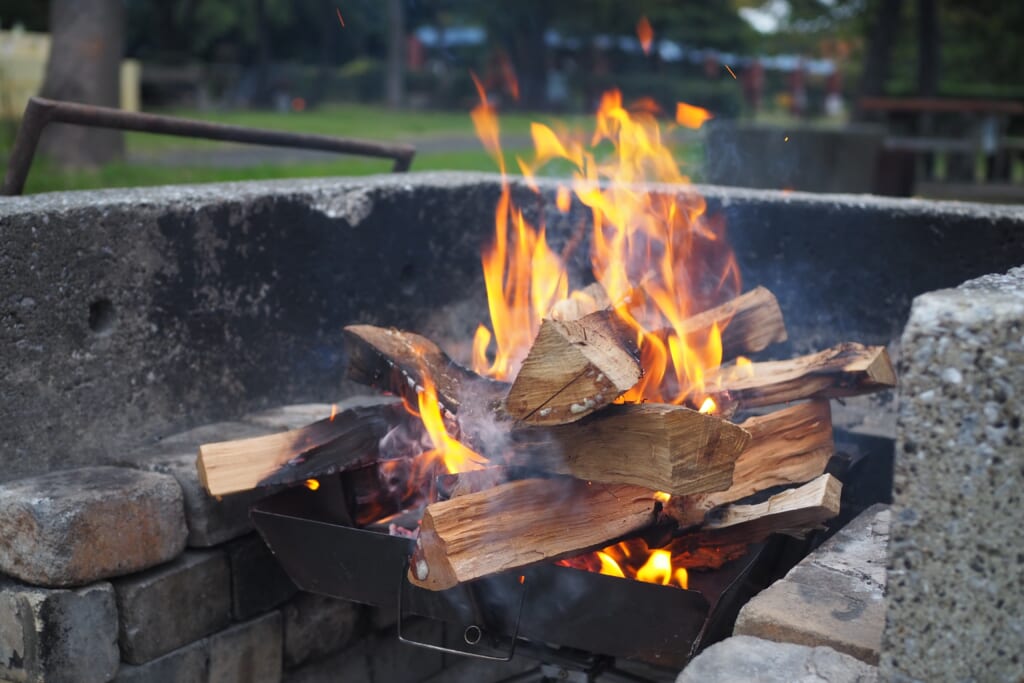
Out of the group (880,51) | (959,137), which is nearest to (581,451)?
(959,137)

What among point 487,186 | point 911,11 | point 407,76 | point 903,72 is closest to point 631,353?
point 487,186

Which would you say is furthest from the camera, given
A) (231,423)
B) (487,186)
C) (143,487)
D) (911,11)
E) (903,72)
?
(903,72)

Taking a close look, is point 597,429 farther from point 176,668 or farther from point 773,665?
point 176,668

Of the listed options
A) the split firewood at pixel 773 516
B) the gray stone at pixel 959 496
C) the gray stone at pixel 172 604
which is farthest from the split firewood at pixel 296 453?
the gray stone at pixel 959 496

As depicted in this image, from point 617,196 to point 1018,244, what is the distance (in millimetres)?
1183

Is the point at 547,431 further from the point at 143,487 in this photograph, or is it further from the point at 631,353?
the point at 143,487

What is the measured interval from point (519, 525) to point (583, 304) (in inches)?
30.4

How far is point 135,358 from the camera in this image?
2814 millimetres

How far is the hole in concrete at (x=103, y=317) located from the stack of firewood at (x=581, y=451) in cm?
50

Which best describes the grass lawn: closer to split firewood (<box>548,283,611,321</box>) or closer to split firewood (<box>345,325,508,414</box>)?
split firewood (<box>548,283,611,321</box>)

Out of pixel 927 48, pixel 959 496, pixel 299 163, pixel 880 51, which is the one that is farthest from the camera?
pixel 927 48

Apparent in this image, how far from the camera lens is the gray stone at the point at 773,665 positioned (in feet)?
5.58

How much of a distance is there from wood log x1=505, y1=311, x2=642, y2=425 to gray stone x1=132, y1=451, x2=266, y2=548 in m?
0.85

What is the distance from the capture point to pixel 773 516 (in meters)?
2.26
